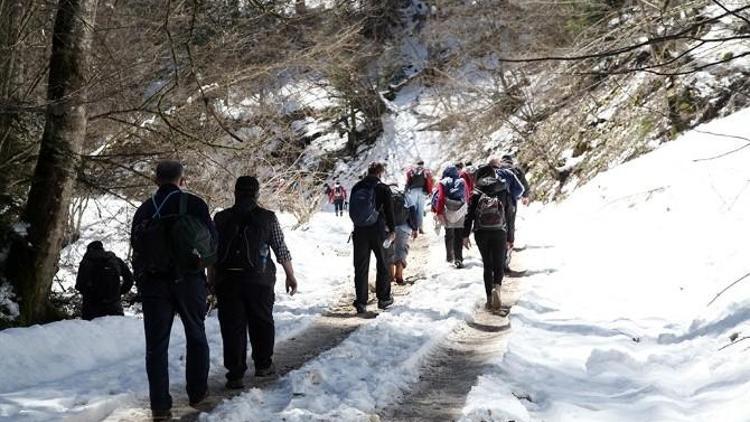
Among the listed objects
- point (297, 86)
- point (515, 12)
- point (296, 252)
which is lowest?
point (296, 252)

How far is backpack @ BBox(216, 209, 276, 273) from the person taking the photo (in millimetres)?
6488

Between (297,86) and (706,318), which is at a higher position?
(297,86)

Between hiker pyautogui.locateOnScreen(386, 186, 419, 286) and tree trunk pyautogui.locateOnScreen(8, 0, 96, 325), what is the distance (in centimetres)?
526

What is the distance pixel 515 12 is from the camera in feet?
90.2

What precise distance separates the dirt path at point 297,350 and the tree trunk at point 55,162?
126 inches

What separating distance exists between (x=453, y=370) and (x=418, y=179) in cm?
834

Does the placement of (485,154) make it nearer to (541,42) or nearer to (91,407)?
(541,42)

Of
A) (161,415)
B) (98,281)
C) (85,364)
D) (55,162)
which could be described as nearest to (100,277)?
(98,281)

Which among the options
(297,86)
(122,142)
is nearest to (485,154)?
(297,86)

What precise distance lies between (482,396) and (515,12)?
24.4m

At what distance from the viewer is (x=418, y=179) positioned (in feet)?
48.1

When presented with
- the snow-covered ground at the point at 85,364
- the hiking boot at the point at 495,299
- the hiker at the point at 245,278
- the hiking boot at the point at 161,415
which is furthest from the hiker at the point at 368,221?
the hiking boot at the point at 161,415

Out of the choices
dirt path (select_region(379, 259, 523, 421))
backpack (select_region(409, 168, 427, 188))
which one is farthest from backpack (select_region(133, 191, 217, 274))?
backpack (select_region(409, 168, 427, 188))

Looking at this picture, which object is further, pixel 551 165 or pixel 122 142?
pixel 551 165
